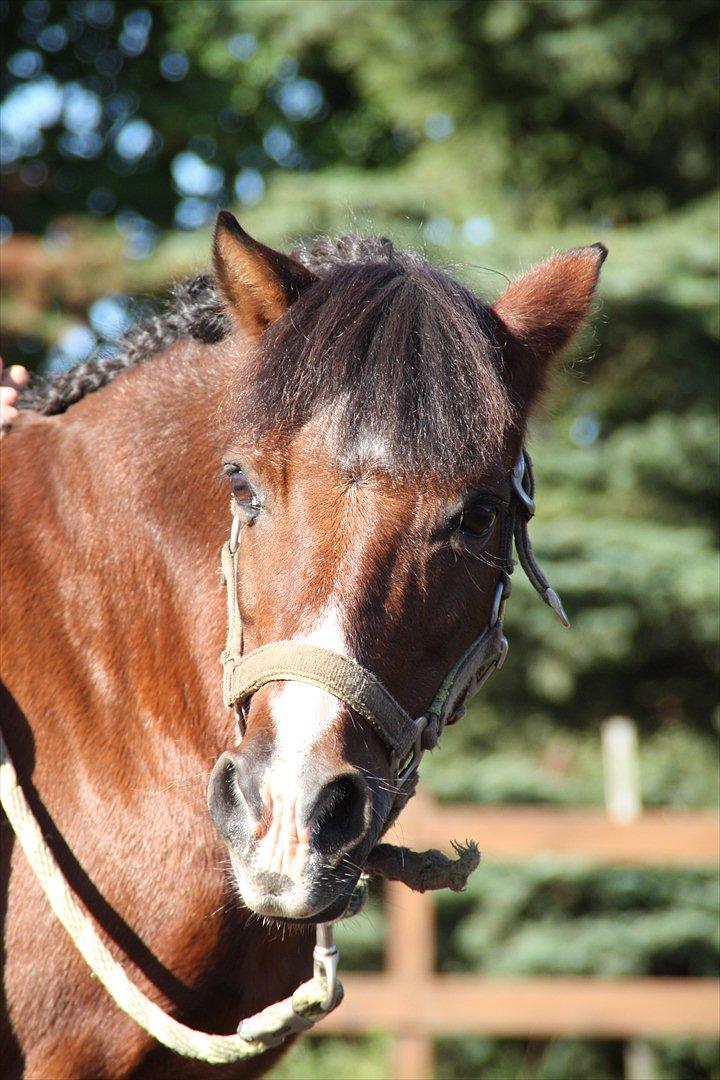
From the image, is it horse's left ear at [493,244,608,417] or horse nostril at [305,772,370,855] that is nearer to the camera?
horse nostril at [305,772,370,855]

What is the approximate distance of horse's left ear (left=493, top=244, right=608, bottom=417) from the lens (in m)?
2.46

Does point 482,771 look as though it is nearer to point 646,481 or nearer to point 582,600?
point 582,600

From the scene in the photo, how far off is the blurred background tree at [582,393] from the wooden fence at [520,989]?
1565mm

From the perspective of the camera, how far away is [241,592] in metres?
2.21

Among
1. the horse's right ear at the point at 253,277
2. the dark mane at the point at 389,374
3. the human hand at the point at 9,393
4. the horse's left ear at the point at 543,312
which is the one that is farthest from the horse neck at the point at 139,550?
the horse's left ear at the point at 543,312

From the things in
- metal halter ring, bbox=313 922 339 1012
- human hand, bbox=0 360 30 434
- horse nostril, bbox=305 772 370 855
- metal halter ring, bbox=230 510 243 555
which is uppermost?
human hand, bbox=0 360 30 434

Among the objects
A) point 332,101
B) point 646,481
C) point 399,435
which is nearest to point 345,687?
point 399,435

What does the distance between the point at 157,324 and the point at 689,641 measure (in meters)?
6.52

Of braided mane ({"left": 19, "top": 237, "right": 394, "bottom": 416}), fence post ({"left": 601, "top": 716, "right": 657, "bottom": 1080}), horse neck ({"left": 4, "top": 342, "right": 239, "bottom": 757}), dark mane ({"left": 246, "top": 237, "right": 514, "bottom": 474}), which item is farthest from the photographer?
fence post ({"left": 601, "top": 716, "right": 657, "bottom": 1080})

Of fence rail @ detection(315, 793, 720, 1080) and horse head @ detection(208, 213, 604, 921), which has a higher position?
horse head @ detection(208, 213, 604, 921)

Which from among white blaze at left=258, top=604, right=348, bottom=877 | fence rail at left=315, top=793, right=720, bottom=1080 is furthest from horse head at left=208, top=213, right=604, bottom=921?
fence rail at left=315, top=793, right=720, bottom=1080

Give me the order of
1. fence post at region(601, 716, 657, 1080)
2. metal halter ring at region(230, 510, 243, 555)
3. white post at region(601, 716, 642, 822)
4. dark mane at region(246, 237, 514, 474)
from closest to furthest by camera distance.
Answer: dark mane at region(246, 237, 514, 474) → metal halter ring at region(230, 510, 243, 555) → fence post at region(601, 716, 657, 1080) → white post at region(601, 716, 642, 822)

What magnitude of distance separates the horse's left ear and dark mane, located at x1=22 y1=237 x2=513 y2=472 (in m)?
0.13

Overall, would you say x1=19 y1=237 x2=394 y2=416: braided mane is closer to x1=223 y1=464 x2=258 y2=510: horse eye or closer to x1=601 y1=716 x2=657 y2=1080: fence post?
x1=223 y1=464 x2=258 y2=510: horse eye
